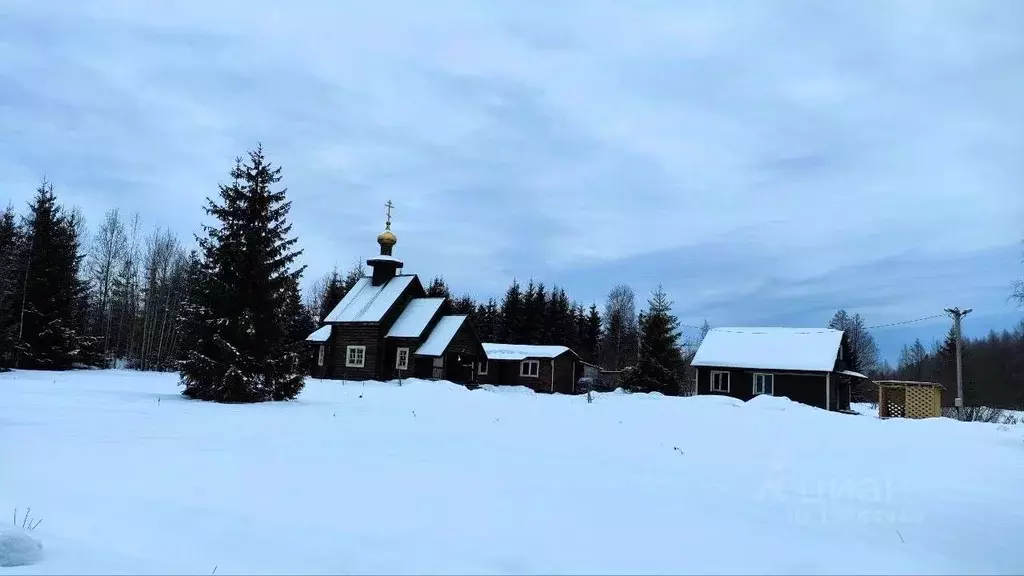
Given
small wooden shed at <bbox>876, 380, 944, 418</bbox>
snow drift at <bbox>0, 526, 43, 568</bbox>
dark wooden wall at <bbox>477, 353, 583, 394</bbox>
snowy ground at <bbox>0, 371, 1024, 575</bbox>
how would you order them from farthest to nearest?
1. dark wooden wall at <bbox>477, 353, 583, 394</bbox>
2. small wooden shed at <bbox>876, 380, 944, 418</bbox>
3. snowy ground at <bbox>0, 371, 1024, 575</bbox>
4. snow drift at <bbox>0, 526, 43, 568</bbox>

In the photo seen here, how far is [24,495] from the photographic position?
571 cm

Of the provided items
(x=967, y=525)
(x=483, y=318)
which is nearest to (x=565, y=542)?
(x=967, y=525)

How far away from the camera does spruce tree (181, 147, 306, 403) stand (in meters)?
17.2

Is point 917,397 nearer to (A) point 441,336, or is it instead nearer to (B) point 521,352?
(A) point 441,336

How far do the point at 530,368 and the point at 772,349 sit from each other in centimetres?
1646

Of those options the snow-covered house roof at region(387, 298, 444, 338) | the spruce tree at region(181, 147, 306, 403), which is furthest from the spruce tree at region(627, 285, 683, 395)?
the spruce tree at region(181, 147, 306, 403)

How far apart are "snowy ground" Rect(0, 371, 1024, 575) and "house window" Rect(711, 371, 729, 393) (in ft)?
74.1

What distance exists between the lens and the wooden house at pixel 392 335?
34344 millimetres

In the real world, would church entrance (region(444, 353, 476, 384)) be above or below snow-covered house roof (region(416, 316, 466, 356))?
below

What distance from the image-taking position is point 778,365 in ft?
107

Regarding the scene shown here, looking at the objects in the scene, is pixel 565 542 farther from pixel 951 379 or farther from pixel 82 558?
pixel 951 379

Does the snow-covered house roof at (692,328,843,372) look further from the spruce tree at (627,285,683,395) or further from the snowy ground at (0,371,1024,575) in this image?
the snowy ground at (0,371,1024,575)

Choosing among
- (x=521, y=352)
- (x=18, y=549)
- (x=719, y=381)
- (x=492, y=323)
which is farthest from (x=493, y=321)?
(x=18, y=549)

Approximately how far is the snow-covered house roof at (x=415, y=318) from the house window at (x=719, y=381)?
636 inches
